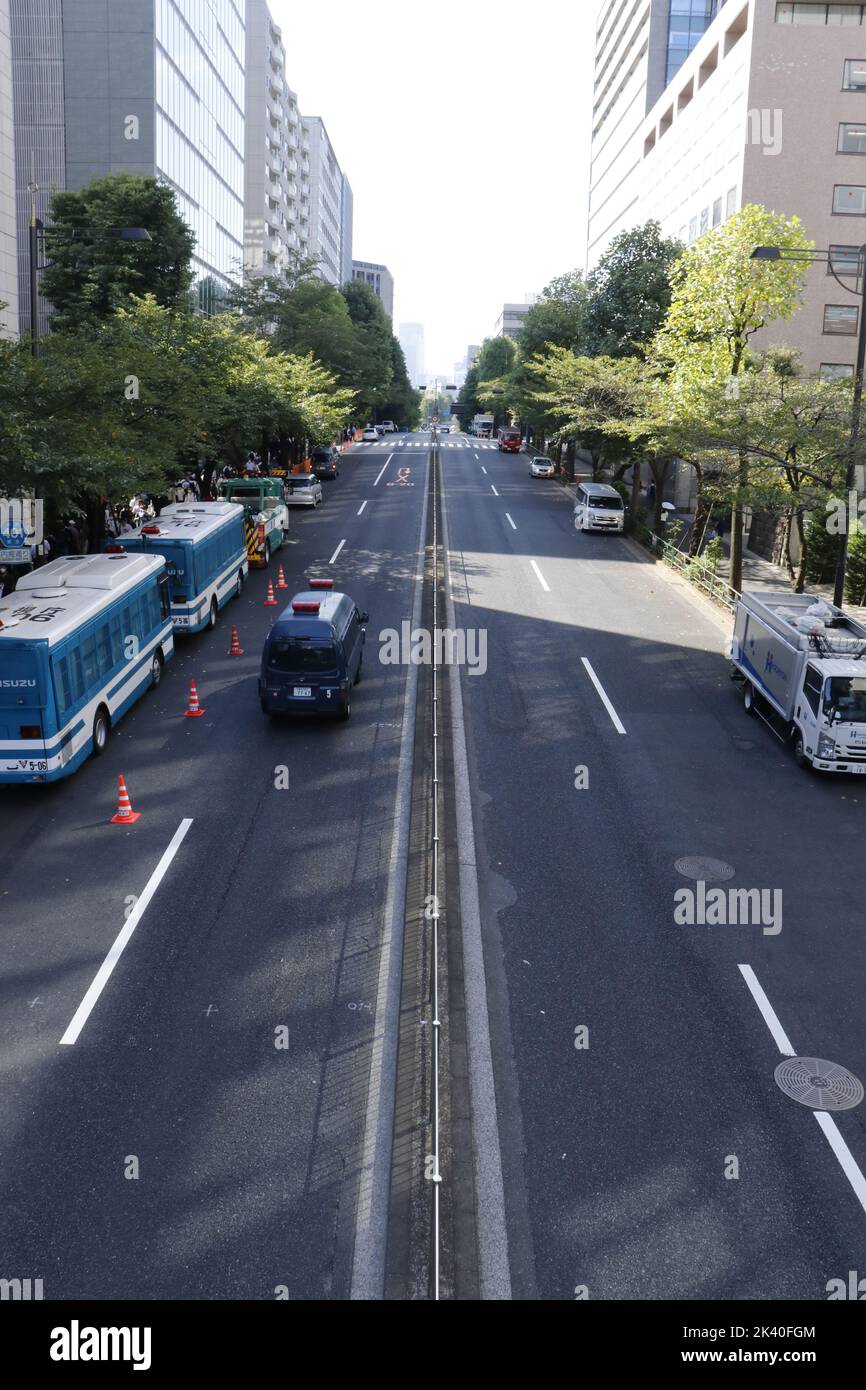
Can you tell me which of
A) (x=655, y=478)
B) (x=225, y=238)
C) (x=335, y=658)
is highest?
(x=225, y=238)

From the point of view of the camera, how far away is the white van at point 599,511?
43.7 m

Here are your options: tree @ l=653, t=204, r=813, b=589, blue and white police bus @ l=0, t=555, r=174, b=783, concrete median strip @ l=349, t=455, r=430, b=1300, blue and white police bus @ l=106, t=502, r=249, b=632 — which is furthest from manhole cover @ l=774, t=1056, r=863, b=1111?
tree @ l=653, t=204, r=813, b=589

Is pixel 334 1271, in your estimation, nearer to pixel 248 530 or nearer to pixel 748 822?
pixel 748 822

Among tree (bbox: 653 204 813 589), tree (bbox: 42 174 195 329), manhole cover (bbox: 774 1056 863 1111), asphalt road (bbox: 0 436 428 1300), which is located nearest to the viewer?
asphalt road (bbox: 0 436 428 1300)

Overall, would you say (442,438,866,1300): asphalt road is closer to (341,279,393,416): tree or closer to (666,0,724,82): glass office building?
(341,279,393,416): tree

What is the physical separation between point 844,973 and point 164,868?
28.4 ft

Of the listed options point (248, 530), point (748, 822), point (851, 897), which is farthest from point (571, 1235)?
point (248, 530)

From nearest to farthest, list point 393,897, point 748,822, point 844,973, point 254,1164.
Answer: point 254,1164 → point 844,973 → point 393,897 → point 748,822

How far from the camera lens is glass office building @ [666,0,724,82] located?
8362 cm

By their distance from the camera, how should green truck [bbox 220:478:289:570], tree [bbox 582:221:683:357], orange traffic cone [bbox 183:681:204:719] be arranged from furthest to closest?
1. tree [bbox 582:221:683:357]
2. green truck [bbox 220:478:289:570]
3. orange traffic cone [bbox 183:681:204:719]

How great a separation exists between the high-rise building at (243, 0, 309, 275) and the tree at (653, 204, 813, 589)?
66.1 metres

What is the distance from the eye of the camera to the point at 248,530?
34.8m

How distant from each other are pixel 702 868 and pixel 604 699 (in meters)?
7.97

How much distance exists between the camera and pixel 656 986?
1182 cm
